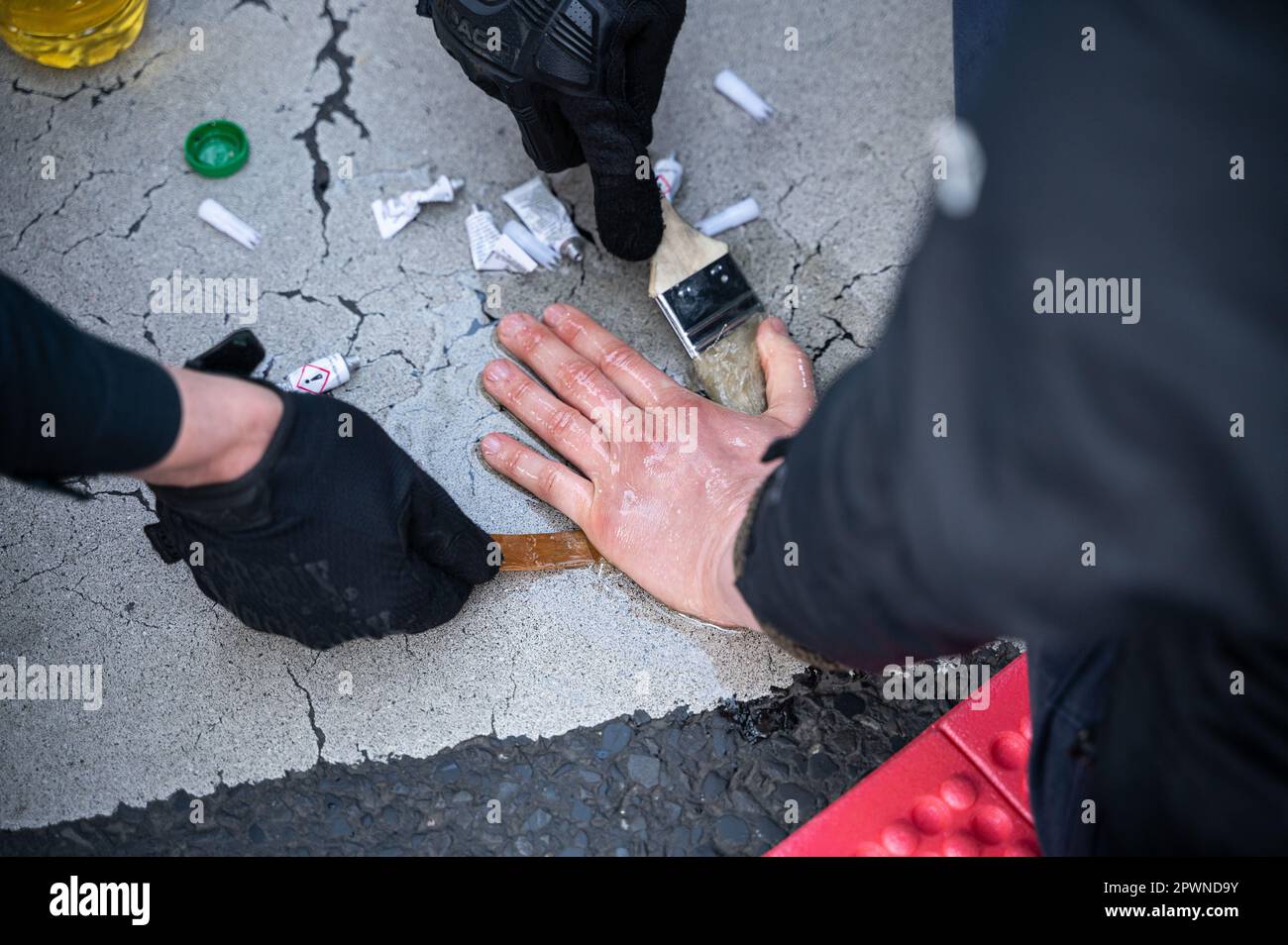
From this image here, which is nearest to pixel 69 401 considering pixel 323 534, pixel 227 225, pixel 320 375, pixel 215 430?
pixel 215 430

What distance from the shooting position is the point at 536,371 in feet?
6.75

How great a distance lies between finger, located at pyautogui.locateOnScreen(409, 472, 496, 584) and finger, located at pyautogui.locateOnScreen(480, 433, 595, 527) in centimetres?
17

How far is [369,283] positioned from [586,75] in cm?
68

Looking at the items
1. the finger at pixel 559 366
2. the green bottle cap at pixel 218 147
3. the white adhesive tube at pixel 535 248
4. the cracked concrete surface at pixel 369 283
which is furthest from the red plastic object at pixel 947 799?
the green bottle cap at pixel 218 147

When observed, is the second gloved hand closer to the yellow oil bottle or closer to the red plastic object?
the red plastic object

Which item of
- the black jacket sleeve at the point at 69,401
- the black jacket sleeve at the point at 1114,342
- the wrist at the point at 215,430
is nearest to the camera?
the black jacket sleeve at the point at 1114,342

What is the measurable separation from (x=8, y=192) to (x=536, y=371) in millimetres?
1254

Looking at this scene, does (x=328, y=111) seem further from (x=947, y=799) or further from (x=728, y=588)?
(x=947, y=799)

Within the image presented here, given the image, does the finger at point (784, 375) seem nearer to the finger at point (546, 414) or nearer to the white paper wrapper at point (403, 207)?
the finger at point (546, 414)

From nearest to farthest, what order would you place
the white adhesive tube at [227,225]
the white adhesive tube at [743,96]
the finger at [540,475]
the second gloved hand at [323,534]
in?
the second gloved hand at [323,534], the finger at [540,475], the white adhesive tube at [227,225], the white adhesive tube at [743,96]

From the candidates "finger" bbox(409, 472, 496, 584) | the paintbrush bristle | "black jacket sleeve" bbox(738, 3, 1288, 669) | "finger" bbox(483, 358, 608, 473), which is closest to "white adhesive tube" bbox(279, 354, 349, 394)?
"finger" bbox(483, 358, 608, 473)

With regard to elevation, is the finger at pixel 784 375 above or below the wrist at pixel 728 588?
above

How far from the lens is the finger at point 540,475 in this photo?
192 cm
